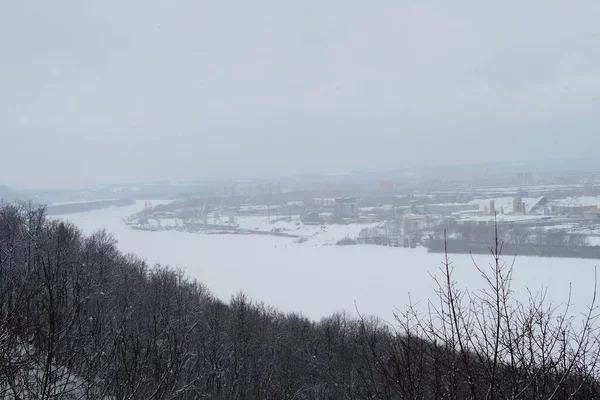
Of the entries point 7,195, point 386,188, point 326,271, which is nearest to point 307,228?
point 326,271

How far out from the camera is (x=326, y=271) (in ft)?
111

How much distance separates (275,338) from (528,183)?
189ft

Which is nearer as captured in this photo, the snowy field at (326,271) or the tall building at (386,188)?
the snowy field at (326,271)

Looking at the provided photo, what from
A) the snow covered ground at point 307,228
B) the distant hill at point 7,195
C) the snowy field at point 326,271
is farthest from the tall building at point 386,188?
the distant hill at point 7,195

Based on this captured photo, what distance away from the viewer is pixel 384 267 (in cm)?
3284

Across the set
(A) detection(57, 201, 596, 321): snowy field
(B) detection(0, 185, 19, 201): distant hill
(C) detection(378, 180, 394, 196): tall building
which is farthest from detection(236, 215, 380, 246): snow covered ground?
(B) detection(0, 185, 19, 201): distant hill

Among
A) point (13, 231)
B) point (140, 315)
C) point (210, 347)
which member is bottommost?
point (210, 347)

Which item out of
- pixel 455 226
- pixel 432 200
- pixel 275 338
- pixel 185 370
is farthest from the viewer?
pixel 432 200

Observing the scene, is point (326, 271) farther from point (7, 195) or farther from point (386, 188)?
point (386, 188)

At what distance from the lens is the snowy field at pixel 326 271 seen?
2280cm

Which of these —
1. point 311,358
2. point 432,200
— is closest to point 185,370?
point 311,358

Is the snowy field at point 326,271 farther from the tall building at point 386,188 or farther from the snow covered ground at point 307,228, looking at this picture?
the tall building at point 386,188

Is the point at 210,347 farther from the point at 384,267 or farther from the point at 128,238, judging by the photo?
the point at 128,238

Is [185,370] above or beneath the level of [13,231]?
beneath
